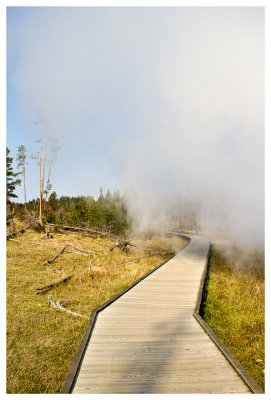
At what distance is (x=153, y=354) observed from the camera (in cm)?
406

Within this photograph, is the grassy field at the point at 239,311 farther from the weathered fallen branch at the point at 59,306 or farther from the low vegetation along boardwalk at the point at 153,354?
the weathered fallen branch at the point at 59,306

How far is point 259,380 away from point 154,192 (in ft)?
133

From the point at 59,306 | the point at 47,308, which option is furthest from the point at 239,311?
the point at 47,308

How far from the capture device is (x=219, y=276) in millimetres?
11594

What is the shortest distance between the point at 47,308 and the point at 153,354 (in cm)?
510

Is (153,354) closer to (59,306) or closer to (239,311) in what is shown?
(59,306)

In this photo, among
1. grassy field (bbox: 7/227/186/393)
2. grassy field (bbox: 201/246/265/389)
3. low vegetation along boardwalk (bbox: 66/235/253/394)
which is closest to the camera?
low vegetation along boardwalk (bbox: 66/235/253/394)

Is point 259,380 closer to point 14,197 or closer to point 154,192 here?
A: point 14,197

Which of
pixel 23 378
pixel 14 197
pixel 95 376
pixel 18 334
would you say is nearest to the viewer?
pixel 95 376

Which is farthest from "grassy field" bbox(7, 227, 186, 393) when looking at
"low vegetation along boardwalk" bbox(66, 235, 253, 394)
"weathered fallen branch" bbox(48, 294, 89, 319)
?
"low vegetation along boardwalk" bbox(66, 235, 253, 394)

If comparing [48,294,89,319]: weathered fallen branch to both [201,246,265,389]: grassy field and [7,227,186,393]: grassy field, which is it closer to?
[7,227,186,393]: grassy field

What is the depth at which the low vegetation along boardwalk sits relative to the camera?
10.9 feet

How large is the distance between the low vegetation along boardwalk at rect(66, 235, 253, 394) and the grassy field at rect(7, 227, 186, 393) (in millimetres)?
1205
